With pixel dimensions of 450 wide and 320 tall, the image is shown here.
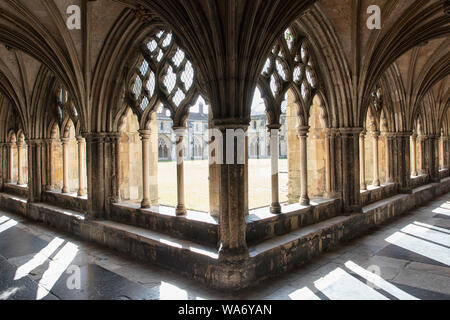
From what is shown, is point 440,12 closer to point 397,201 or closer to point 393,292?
point 397,201

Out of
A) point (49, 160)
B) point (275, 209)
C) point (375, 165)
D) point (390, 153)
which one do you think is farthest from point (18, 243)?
point (390, 153)

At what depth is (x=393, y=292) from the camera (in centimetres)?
304

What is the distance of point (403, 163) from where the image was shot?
770cm

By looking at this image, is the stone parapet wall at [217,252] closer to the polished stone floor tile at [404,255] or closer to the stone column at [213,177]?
the stone column at [213,177]

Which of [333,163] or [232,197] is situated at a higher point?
[333,163]

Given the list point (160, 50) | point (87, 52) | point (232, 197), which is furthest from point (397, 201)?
point (87, 52)

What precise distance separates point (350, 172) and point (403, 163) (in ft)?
10.7

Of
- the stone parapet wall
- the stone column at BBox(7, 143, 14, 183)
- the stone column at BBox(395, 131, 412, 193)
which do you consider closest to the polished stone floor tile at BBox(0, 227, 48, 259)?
the stone parapet wall

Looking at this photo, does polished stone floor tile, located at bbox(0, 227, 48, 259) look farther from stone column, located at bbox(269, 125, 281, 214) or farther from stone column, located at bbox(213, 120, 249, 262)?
stone column, located at bbox(269, 125, 281, 214)

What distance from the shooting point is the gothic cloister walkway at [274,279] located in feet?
10.1

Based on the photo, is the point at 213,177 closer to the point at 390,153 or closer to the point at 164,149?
the point at 390,153

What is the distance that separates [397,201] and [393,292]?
14.7 feet

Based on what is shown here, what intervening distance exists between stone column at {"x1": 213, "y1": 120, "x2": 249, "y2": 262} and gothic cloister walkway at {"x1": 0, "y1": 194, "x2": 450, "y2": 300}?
1.53 ft

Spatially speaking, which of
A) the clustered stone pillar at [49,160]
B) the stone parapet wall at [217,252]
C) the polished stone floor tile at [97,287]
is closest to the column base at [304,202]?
the stone parapet wall at [217,252]
